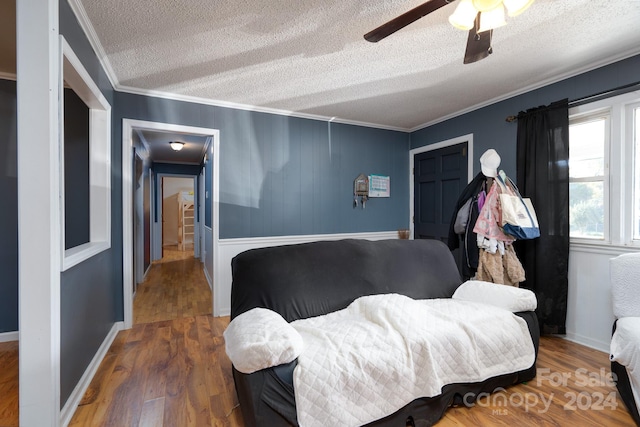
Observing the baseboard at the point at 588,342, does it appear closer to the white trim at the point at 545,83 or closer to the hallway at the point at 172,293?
the white trim at the point at 545,83

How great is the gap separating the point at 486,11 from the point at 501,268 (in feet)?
→ 6.85

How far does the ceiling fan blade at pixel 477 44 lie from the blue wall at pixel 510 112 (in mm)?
1583

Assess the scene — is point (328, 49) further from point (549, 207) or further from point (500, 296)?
point (549, 207)

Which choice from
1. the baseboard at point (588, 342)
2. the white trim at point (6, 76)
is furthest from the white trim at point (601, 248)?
the white trim at point (6, 76)

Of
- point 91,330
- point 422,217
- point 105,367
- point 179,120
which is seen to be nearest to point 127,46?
point 179,120

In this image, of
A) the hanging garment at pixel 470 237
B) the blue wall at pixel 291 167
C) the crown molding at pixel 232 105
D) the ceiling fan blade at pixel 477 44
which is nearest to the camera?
the ceiling fan blade at pixel 477 44

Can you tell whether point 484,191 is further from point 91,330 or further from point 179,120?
point 91,330

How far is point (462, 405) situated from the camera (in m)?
1.71

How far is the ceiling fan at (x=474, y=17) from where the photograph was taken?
1277 mm

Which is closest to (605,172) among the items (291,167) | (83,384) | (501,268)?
(501,268)

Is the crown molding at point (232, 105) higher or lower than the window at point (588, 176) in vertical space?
higher

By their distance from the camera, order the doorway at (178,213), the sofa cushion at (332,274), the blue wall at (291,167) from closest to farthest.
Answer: the sofa cushion at (332,274) → the blue wall at (291,167) → the doorway at (178,213)

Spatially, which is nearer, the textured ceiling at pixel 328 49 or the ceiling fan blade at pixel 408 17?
the ceiling fan blade at pixel 408 17

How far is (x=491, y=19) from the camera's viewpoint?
1.37m
